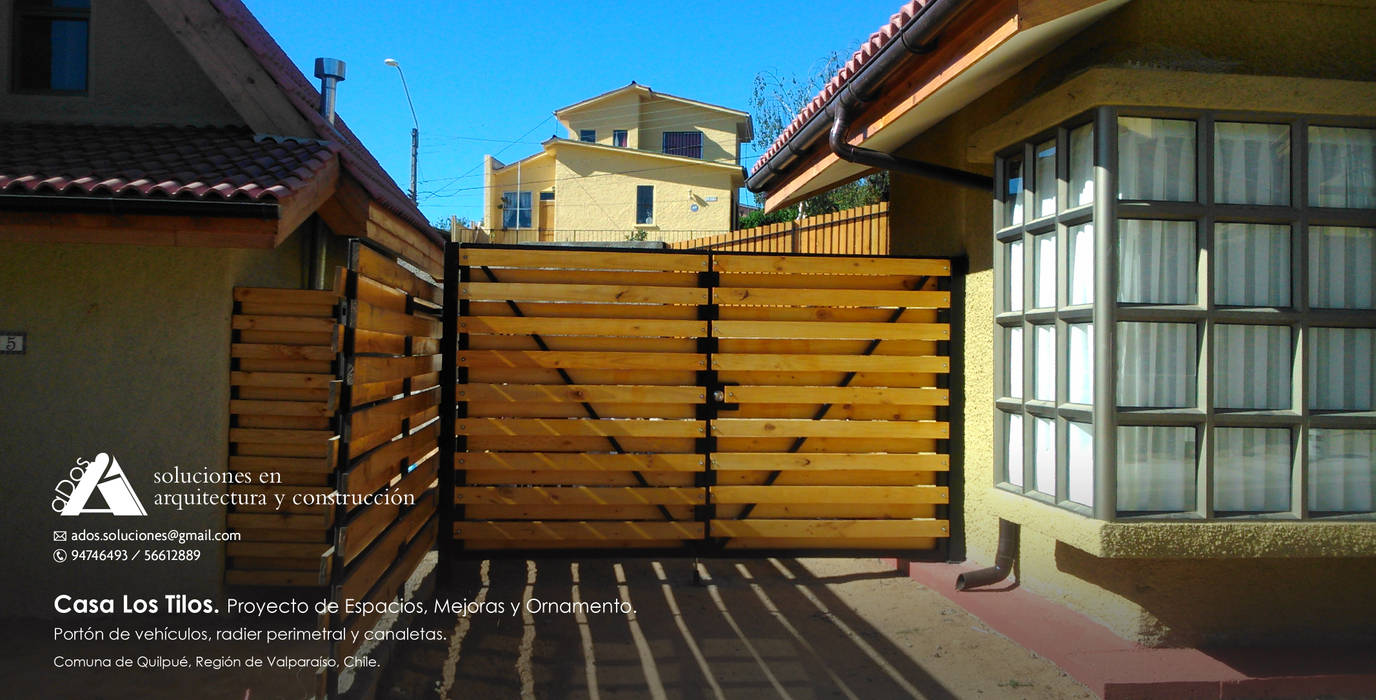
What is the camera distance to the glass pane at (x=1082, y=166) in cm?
431

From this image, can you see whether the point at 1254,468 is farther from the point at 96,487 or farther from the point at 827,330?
the point at 96,487

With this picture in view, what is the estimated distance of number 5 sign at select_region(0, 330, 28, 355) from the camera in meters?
5.40

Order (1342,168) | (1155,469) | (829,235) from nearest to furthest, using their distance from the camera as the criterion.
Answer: (1155,469), (1342,168), (829,235)

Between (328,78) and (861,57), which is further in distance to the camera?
(328,78)

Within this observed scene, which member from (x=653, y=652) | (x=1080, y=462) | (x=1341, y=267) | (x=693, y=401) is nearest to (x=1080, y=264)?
(x=1080, y=462)

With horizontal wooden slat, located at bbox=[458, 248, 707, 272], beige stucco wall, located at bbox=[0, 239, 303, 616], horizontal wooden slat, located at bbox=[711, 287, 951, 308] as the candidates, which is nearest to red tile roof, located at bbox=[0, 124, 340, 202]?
beige stucco wall, located at bbox=[0, 239, 303, 616]

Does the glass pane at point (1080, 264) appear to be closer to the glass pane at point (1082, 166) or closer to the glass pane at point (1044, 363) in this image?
the glass pane at point (1082, 166)

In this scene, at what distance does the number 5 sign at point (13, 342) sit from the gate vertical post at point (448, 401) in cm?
254

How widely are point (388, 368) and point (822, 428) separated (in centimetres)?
263

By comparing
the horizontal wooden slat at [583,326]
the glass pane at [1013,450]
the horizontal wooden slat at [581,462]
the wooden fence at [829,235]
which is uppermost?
the wooden fence at [829,235]

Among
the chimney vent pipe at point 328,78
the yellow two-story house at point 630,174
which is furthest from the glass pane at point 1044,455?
the yellow two-story house at point 630,174

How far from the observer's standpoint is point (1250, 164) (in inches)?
167

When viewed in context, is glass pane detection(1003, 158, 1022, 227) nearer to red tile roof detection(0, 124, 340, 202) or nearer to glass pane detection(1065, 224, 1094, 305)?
glass pane detection(1065, 224, 1094, 305)

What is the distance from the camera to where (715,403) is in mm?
5578
